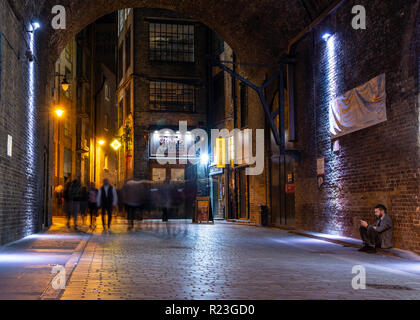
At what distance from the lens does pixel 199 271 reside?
921cm

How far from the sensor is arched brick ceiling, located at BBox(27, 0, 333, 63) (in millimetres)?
19438

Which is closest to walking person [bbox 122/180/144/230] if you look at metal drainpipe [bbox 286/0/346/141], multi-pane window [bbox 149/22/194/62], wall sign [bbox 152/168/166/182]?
metal drainpipe [bbox 286/0/346/141]

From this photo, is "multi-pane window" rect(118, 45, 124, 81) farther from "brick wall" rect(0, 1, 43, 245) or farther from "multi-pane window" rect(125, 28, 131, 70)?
"brick wall" rect(0, 1, 43, 245)

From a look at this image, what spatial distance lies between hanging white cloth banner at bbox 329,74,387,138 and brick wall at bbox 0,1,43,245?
28.8 feet

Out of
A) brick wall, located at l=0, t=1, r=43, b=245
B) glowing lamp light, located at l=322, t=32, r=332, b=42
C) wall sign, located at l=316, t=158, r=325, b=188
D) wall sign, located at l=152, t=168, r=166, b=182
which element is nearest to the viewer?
brick wall, located at l=0, t=1, r=43, b=245

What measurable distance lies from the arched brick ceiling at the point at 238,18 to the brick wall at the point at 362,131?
95cm

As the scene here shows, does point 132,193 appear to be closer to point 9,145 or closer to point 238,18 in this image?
point 9,145

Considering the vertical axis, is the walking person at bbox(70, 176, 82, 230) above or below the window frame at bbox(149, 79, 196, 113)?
below

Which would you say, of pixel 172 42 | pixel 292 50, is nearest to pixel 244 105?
pixel 292 50

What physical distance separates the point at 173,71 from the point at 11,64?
2701cm

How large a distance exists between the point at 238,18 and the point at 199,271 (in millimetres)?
15870

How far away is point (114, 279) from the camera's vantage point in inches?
324
